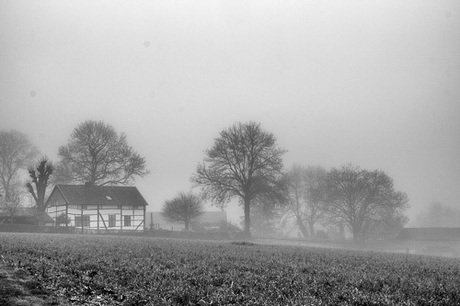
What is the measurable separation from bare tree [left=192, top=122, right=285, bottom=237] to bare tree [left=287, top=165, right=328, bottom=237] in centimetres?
2723

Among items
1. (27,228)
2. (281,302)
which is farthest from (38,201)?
(281,302)

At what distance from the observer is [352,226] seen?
8288 cm

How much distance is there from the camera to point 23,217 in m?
62.2

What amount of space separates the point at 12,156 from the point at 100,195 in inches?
1071

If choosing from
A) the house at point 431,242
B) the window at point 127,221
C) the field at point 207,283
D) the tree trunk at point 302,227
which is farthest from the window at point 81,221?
the house at point 431,242

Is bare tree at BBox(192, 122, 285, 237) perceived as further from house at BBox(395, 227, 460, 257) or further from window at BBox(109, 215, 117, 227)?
house at BBox(395, 227, 460, 257)

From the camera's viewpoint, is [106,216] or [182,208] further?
[182,208]

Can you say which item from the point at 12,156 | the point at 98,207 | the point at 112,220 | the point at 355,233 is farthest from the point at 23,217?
the point at 355,233

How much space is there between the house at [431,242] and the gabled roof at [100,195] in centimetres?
5512

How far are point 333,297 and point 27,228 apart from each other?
172 feet

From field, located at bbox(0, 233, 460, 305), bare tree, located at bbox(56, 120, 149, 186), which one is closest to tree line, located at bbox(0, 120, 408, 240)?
bare tree, located at bbox(56, 120, 149, 186)

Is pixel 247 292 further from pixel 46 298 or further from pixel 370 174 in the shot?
pixel 370 174

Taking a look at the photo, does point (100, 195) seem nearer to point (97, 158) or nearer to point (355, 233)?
point (97, 158)

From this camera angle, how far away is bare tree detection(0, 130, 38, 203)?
8094 centimetres
